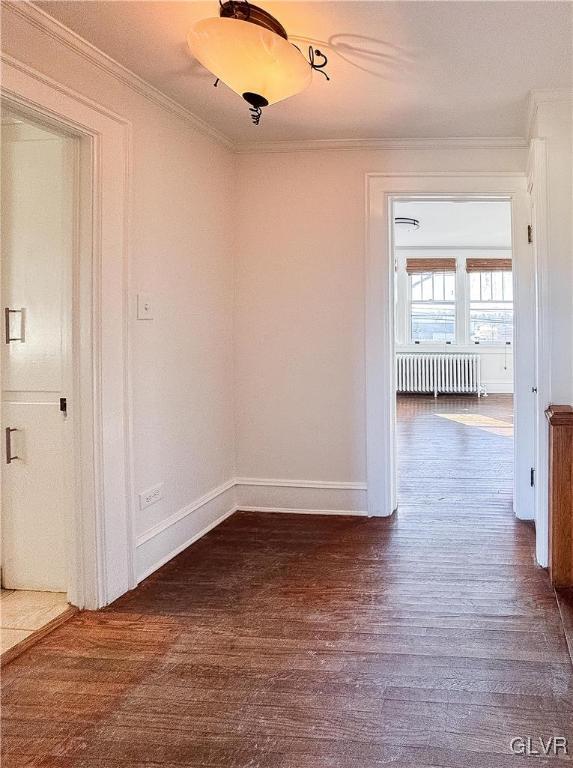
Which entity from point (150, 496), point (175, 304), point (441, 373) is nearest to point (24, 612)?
Answer: point (150, 496)

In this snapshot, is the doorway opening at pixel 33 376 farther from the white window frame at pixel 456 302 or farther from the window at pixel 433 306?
the window at pixel 433 306

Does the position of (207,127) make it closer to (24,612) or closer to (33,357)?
(33,357)

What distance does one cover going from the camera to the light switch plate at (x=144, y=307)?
267 centimetres

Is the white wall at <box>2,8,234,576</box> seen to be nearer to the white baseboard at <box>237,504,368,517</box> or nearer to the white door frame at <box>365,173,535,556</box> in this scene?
the white baseboard at <box>237,504,368,517</box>

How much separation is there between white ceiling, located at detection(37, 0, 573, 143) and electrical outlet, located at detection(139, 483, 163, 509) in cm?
210

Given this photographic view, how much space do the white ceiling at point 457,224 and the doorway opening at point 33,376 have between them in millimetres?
4296

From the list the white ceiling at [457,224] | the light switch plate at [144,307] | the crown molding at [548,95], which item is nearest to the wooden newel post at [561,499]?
the crown molding at [548,95]

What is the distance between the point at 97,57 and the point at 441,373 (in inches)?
335

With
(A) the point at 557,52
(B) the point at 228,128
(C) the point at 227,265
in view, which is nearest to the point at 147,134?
(B) the point at 228,128

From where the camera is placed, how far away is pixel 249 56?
6.49 feet

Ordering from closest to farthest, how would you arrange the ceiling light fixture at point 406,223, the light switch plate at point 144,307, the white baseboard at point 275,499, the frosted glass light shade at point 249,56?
1. the frosted glass light shade at point 249,56
2. the light switch plate at point 144,307
3. the white baseboard at point 275,499
4. the ceiling light fixture at point 406,223

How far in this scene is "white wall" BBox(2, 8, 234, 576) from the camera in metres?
2.63

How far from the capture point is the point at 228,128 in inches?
131

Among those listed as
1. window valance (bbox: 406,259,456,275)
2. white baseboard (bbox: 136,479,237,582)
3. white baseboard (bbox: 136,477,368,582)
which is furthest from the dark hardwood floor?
window valance (bbox: 406,259,456,275)
